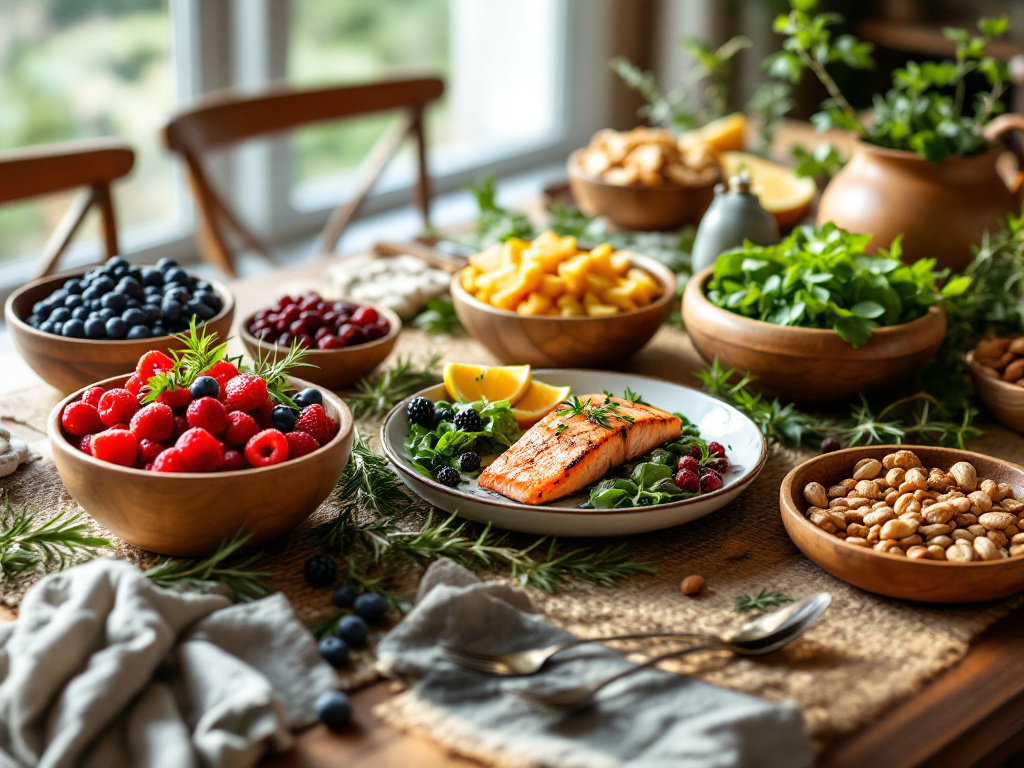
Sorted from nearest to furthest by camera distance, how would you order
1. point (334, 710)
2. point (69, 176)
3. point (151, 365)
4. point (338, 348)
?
1. point (334, 710)
2. point (151, 365)
3. point (338, 348)
4. point (69, 176)

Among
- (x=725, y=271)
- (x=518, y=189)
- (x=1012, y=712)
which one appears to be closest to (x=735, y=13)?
(x=518, y=189)

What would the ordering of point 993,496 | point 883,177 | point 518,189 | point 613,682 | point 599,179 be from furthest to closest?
point 518,189 → point 599,179 → point 883,177 → point 993,496 → point 613,682

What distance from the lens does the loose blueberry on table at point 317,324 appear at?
1769 millimetres

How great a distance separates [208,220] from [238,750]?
1946 mm

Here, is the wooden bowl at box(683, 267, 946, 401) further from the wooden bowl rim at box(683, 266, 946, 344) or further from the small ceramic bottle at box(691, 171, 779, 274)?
the small ceramic bottle at box(691, 171, 779, 274)

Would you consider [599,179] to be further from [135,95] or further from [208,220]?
[135,95]

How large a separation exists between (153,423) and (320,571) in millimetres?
257

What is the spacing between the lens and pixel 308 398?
138cm

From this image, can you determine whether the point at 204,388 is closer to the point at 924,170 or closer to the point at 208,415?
the point at 208,415

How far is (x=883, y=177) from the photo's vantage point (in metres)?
2.00

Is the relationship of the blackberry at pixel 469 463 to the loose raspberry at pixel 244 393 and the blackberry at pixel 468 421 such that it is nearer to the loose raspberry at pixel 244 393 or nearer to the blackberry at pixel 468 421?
the blackberry at pixel 468 421

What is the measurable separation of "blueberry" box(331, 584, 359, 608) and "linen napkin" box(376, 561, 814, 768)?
9cm

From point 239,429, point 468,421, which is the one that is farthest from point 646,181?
point 239,429

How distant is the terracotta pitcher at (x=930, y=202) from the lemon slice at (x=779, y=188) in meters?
0.41
